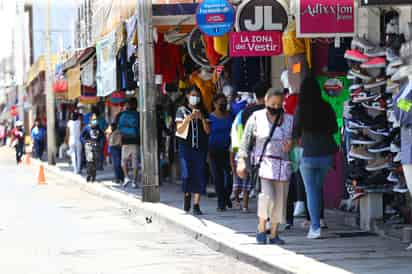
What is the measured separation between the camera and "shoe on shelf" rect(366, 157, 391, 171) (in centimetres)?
1159

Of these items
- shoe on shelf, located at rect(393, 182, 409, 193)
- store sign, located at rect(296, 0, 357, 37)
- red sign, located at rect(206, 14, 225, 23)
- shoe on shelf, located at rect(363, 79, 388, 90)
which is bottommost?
shoe on shelf, located at rect(393, 182, 409, 193)

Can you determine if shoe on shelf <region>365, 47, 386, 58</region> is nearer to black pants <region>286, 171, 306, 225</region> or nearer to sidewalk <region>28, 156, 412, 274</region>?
black pants <region>286, 171, 306, 225</region>

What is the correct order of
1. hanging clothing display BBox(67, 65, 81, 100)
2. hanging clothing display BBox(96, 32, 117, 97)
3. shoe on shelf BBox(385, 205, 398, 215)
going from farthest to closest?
hanging clothing display BBox(67, 65, 81, 100), hanging clothing display BBox(96, 32, 117, 97), shoe on shelf BBox(385, 205, 398, 215)

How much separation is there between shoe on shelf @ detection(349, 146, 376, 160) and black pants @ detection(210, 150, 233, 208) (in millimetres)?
3699

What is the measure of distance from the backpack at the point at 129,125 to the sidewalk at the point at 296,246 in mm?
4944

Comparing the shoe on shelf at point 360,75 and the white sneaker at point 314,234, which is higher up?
the shoe on shelf at point 360,75

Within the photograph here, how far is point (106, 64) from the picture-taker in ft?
74.8

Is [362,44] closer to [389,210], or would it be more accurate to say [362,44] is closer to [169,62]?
[389,210]

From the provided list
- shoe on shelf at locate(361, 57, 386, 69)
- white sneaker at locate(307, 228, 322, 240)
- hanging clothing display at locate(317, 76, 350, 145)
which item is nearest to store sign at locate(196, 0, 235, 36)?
hanging clothing display at locate(317, 76, 350, 145)

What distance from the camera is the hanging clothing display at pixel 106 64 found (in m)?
21.7

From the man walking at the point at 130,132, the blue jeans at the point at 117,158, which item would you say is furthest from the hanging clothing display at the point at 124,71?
the blue jeans at the point at 117,158

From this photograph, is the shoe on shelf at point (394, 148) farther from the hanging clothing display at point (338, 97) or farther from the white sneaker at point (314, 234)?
the hanging clothing display at point (338, 97)

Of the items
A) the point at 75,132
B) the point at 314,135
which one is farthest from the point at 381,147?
the point at 75,132

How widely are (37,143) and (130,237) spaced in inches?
1233
